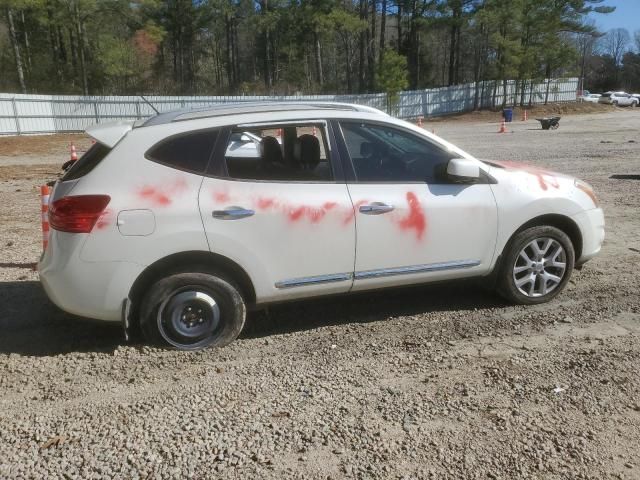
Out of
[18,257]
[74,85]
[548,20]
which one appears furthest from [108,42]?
[18,257]

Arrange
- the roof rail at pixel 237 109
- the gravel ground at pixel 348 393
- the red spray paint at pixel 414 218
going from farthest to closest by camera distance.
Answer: the red spray paint at pixel 414 218 < the roof rail at pixel 237 109 < the gravel ground at pixel 348 393

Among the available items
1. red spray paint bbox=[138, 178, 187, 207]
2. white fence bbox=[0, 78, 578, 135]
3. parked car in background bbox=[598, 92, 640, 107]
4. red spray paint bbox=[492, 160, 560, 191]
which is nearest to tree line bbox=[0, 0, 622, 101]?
white fence bbox=[0, 78, 578, 135]

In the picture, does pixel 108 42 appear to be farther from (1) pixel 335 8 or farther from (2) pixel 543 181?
(2) pixel 543 181

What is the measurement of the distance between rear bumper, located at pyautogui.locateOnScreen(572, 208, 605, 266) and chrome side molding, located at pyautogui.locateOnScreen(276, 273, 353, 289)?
2.13 metres

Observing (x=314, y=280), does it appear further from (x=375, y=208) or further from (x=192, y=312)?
(x=192, y=312)

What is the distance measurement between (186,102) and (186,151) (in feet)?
121

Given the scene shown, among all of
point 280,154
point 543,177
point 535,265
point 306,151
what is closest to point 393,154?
point 306,151

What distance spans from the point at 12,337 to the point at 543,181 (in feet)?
14.8

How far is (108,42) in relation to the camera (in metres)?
47.1

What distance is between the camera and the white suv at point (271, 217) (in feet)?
12.4

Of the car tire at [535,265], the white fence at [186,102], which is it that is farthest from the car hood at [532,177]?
the white fence at [186,102]

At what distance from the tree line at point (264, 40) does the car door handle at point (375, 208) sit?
4304 cm

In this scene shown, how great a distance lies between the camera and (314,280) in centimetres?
418

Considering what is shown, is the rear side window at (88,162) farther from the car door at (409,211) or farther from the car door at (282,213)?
the car door at (409,211)
